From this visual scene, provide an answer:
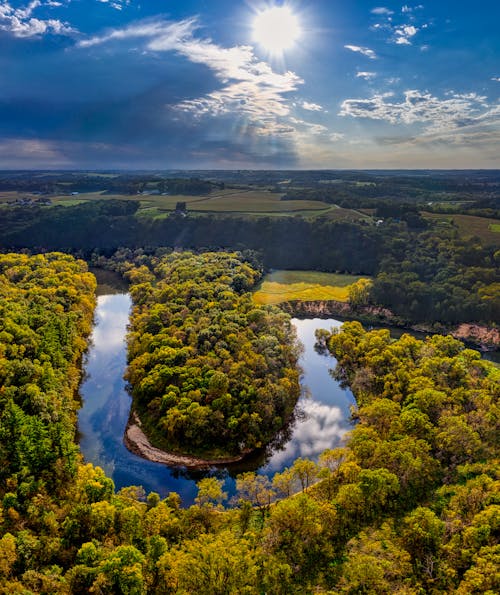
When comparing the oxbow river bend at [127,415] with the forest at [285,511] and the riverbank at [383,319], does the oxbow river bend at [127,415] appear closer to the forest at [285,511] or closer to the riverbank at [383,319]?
the forest at [285,511]

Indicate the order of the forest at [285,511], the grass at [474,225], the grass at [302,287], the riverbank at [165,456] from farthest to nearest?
the grass at [474,225] → the grass at [302,287] → the riverbank at [165,456] → the forest at [285,511]

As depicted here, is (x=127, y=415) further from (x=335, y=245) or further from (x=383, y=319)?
(x=335, y=245)

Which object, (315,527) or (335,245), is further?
(335,245)

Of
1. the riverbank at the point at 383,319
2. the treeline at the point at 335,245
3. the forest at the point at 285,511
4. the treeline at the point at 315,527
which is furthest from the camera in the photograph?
the treeline at the point at 335,245

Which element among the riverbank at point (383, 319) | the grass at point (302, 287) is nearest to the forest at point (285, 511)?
the riverbank at point (383, 319)

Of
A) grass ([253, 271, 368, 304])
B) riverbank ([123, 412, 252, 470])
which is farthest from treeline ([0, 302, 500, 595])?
grass ([253, 271, 368, 304])

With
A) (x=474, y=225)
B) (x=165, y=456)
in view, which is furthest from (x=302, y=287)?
(x=165, y=456)

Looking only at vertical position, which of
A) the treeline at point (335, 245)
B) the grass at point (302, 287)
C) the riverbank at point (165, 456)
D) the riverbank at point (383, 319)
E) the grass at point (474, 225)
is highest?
the grass at point (474, 225)
